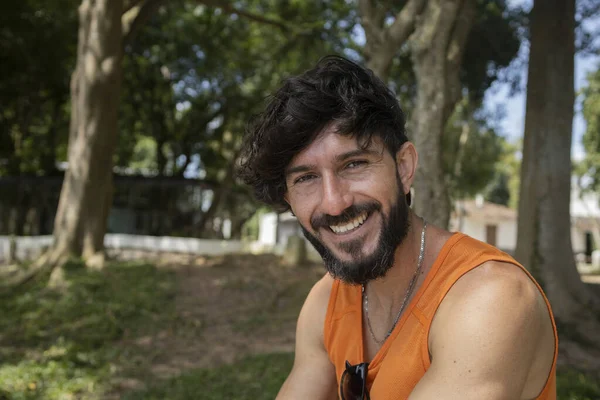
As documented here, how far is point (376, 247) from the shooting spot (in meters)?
1.94

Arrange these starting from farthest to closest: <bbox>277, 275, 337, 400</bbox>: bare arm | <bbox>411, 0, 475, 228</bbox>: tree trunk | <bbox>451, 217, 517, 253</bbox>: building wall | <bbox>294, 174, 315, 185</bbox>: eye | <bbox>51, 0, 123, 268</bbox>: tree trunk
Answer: <bbox>451, 217, 517, 253</bbox>: building wall → <bbox>51, 0, 123, 268</bbox>: tree trunk → <bbox>411, 0, 475, 228</bbox>: tree trunk → <bbox>277, 275, 337, 400</bbox>: bare arm → <bbox>294, 174, 315, 185</bbox>: eye

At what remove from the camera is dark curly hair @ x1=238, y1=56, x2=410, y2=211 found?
1901 mm

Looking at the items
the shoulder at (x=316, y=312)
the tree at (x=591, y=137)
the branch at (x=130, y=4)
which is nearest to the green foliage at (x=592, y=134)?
the tree at (x=591, y=137)

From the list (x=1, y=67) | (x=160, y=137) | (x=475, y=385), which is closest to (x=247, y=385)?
(x=475, y=385)

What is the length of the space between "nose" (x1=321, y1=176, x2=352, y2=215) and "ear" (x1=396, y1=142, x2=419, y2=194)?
0.80 ft

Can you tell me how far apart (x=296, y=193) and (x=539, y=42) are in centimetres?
746

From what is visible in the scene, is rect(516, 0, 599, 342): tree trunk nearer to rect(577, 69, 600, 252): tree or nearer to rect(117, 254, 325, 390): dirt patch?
rect(117, 254, 325, 390): dirt patch

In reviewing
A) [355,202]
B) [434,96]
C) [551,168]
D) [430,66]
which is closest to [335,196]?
[355,202]

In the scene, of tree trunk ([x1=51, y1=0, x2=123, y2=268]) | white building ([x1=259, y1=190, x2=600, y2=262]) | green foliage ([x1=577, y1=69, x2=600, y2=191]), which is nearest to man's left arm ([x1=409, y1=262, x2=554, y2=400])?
tree trunk ([x1=51, y1=0, x2=123, y2=268])

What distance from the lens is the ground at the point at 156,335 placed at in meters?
5.72

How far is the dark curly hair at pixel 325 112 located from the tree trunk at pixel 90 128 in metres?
9.46

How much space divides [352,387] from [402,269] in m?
0.43

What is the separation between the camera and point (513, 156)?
140 feet

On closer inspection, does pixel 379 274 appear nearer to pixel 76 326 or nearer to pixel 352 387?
pixel 352 387
